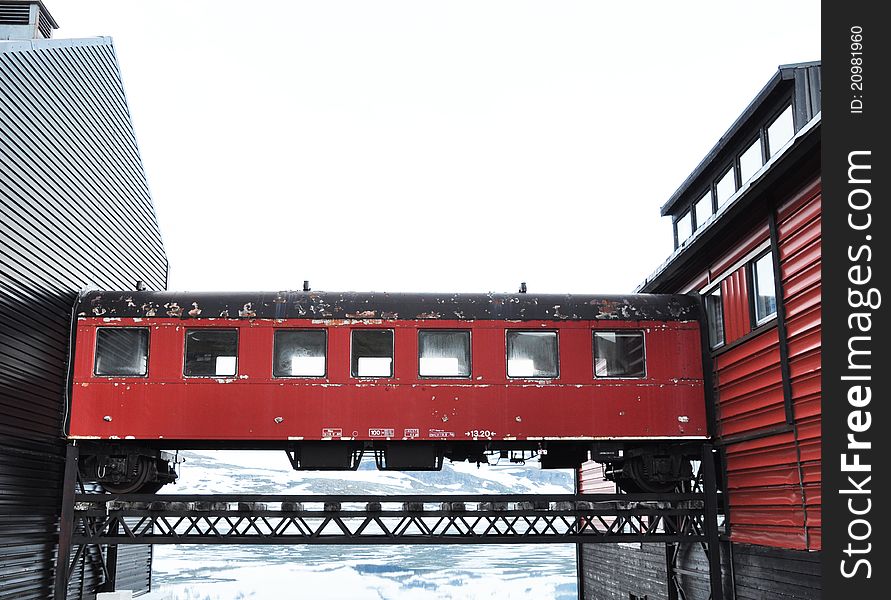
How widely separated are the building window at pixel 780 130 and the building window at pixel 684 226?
3558 mm

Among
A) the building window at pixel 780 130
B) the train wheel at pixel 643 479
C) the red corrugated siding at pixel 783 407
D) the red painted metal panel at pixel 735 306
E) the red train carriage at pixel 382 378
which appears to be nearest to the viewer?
the red corrugated siding at pixel 783 407

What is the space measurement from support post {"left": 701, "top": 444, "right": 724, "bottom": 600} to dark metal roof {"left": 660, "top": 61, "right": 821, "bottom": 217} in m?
4.55

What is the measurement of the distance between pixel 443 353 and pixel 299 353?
2.11m

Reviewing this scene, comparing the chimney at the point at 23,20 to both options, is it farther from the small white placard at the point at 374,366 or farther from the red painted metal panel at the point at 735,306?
the red painted metal panel at the point at 735,306

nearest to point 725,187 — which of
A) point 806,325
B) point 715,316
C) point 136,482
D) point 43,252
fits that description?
point 715,316

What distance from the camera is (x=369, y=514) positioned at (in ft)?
40.8

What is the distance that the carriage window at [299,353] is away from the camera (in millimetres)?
12641

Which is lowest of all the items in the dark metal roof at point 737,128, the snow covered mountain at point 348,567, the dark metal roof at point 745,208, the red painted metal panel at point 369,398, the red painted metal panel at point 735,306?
the snow covered mountain at point 348,567

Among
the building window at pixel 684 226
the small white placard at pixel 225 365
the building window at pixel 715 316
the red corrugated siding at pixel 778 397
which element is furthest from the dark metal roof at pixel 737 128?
the small white placard at pixel 225 365

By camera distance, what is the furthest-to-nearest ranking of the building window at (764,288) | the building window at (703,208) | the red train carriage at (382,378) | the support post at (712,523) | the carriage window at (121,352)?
the building window at (703,208) → the carriage window at (121,352) → the red train carriage at (382,378) → the support post at (712,523) → the building window at (764,288)

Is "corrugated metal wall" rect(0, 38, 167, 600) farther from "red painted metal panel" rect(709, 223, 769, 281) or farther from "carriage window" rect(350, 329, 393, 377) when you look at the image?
"red painted metal panel" rect(709, 223, 769, 281)

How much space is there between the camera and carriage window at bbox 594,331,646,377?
42.2ft

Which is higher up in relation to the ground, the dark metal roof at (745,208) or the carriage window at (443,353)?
the dark metal roof at (745,208)

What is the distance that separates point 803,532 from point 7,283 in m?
10.6
